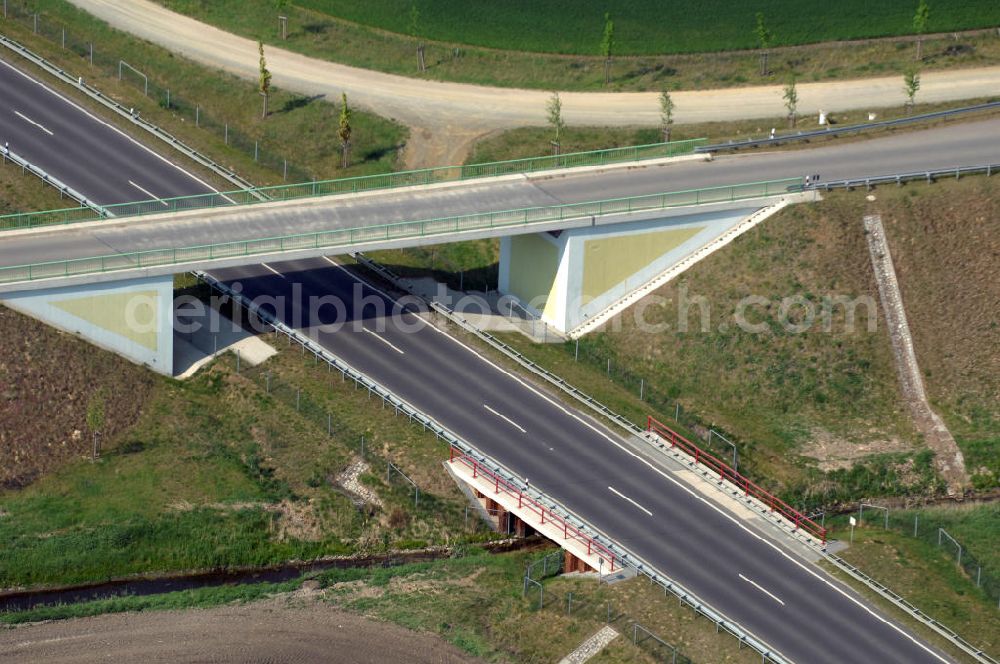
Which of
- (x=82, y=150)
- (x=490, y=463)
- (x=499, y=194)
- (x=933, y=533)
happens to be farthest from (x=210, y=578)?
(x=82, y=150)

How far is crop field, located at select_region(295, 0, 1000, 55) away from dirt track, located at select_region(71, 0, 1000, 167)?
508 cm

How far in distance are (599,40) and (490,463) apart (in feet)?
150

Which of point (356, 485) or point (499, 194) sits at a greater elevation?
point (499, 194)

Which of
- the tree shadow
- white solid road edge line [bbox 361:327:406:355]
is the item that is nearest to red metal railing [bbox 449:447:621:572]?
white solid road edge line [bbox 361:327:406:355]

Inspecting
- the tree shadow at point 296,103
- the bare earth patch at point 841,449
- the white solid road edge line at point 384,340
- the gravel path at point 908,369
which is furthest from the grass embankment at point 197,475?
the tree shadow at point 296,103

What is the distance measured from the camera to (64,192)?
11788cm

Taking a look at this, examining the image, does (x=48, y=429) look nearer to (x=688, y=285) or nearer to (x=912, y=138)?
(x=688, y=285)

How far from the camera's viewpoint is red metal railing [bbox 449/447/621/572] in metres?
93.9

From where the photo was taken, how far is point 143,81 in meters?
131

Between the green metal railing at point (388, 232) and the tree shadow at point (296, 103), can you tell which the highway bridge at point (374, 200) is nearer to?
the green metal railing at point (388, 232)

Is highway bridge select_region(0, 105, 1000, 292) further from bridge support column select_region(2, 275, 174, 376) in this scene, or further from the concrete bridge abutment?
the concrete bridge abutment

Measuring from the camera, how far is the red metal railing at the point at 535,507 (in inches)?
3698

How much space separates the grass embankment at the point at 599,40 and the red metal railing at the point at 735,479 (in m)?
36.1

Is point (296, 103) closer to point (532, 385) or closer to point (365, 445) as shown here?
point (532, 385)
